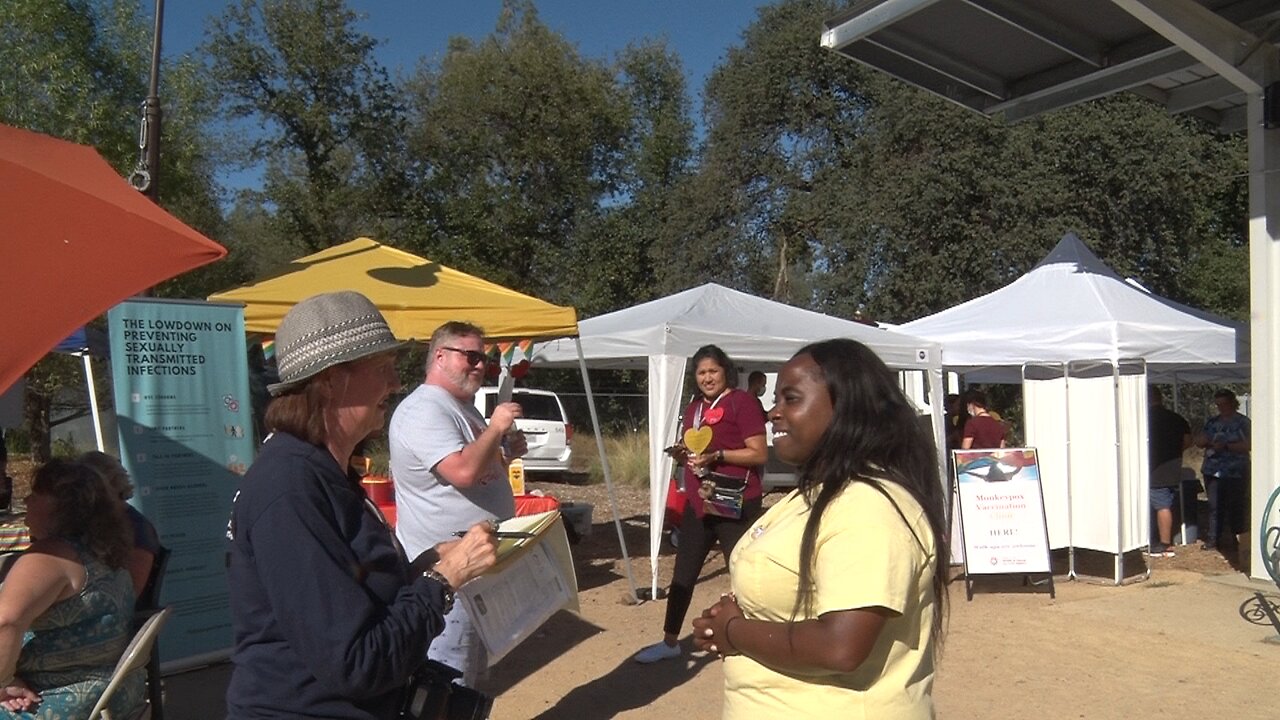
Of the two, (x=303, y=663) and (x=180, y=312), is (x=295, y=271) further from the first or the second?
(x=303, y=663)

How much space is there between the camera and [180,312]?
20.9 feet

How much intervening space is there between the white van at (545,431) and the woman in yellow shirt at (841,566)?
1598 cm

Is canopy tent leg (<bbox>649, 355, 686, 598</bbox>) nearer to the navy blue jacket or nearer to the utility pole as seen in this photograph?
the utility pole

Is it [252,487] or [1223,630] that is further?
[1223,630]

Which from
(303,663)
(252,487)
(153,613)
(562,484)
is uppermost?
(252,487)

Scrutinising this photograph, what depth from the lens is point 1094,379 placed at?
9.85 metres

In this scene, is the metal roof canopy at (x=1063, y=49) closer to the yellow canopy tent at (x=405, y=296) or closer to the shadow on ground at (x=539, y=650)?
the yellow canopy tent at (x=405, y=296)

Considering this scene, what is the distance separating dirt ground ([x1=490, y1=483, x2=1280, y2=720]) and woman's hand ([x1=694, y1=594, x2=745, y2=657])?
114 inches

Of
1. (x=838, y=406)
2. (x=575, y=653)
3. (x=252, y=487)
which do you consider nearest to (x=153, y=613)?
(x=252, y=487)

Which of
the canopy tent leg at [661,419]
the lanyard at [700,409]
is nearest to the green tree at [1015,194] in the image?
the canopy tent leg at [661,419]

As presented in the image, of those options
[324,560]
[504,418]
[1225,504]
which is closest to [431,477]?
[504,418]

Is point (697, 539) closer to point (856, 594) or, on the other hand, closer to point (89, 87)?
point (856, 594)

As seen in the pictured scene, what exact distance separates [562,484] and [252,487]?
17098 mm

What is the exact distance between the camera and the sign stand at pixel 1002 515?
9070 millimetres
